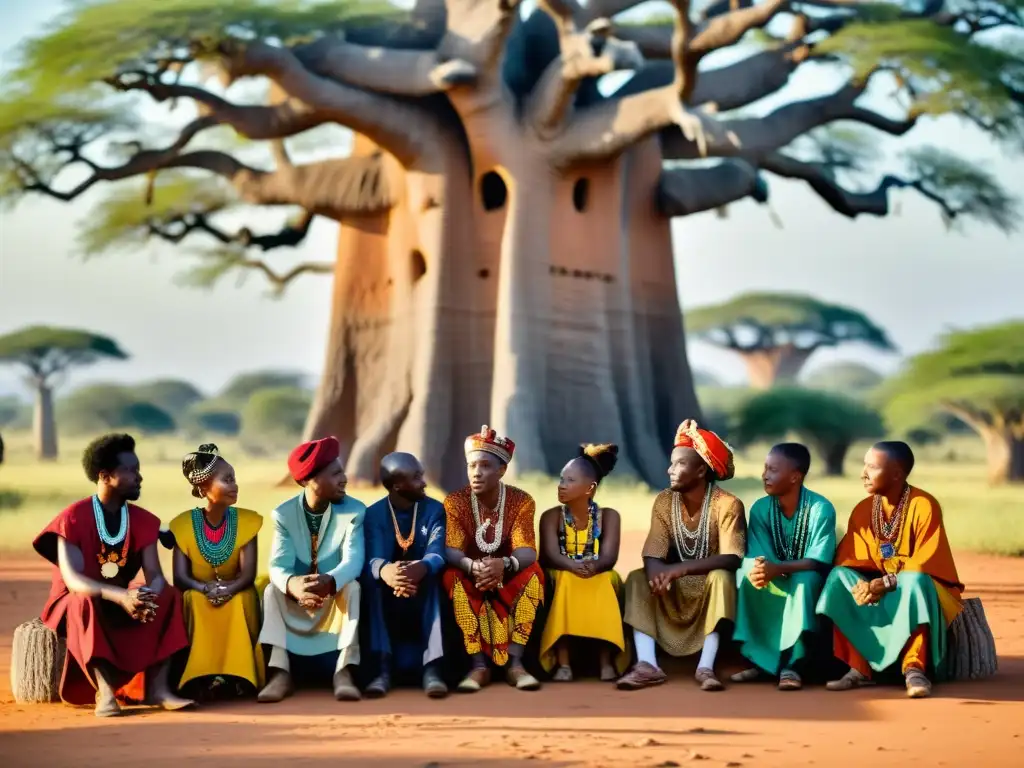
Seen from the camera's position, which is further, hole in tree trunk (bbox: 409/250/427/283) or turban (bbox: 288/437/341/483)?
hole in tree trunk (bbox: 409/250/427/283)

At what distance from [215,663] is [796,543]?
272cm

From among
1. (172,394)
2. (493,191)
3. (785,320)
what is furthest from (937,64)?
(172,394)

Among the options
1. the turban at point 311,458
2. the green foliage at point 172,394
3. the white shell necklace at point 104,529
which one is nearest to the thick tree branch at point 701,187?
the turban at point 311,458

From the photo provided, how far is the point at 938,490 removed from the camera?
86.0ft

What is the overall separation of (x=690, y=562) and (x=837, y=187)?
1438 cm

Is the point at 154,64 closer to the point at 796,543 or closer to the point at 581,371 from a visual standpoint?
→ the point at 581,371

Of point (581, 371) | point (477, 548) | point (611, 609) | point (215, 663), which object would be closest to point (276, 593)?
point (215, 663)


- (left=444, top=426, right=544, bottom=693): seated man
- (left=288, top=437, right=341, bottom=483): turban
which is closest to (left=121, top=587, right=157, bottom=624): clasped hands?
(left=288, top=437, right=341, bottom=483): turban

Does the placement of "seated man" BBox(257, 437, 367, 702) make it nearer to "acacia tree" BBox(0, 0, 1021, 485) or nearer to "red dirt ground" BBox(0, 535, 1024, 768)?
"red dirt ground" BBox(0, 535, 1024, 768)

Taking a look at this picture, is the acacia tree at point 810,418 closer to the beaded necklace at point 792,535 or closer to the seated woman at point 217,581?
the beaded necklace at point 792,535

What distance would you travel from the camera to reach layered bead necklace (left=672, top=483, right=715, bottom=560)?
7379 mm

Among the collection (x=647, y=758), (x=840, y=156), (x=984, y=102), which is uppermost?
(x=840, y=156)

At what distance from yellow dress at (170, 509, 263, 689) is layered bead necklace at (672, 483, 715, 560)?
1969mm

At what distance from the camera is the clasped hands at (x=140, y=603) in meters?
6.60
